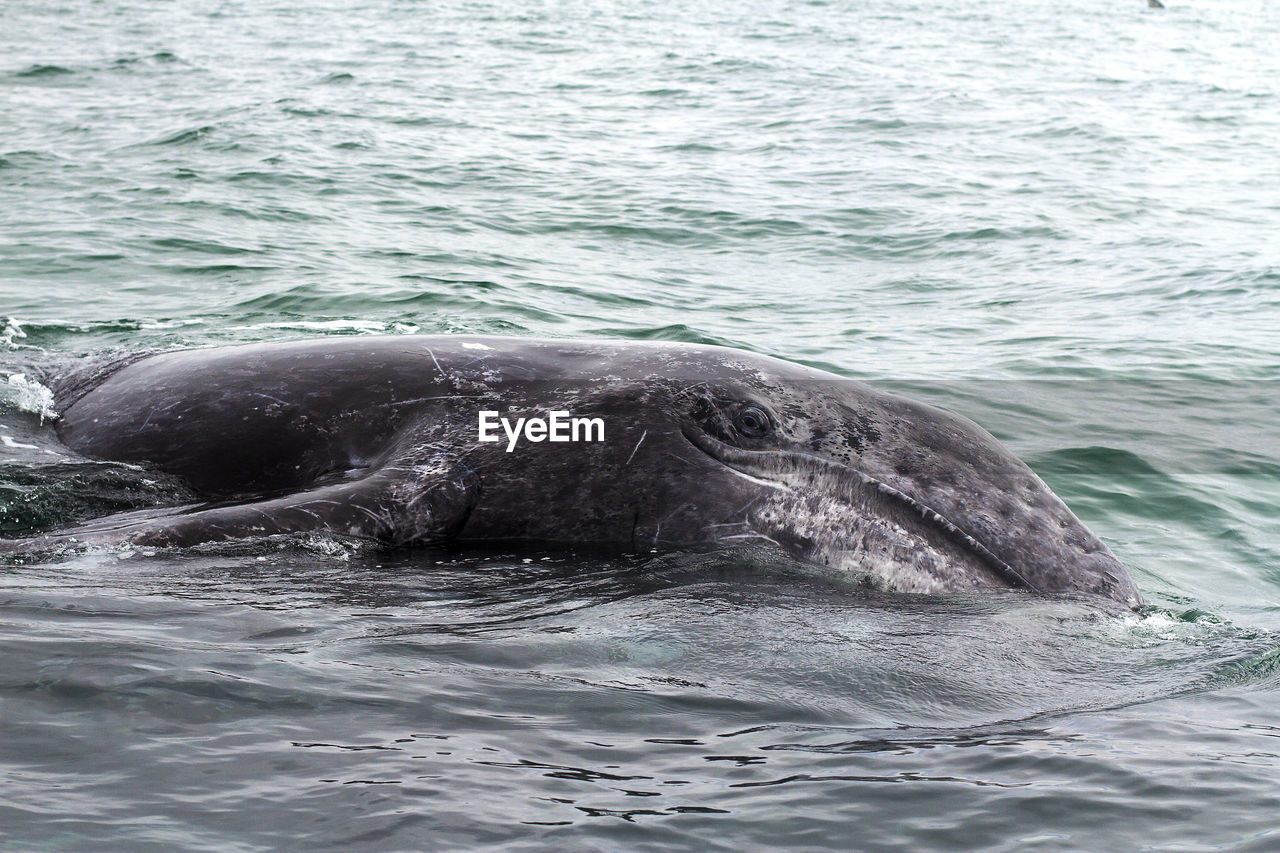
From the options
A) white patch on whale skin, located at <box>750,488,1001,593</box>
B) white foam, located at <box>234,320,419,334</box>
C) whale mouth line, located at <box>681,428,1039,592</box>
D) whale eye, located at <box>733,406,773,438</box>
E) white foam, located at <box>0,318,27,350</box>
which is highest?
whale eye, located at <box>733,406,773,438</box>

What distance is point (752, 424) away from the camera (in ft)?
22.1

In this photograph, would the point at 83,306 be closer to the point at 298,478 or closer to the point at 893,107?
the point at 298,478

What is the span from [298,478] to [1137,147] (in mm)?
26115

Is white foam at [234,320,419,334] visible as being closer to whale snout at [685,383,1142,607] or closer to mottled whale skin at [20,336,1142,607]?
mottled whale skin at [20,336,1142,607]

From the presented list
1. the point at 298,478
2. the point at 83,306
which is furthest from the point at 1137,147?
the point at 298,478

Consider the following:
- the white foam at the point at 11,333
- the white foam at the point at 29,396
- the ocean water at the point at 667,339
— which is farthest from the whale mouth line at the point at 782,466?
the white foam at the point at 11,333

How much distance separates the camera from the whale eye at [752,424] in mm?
6730

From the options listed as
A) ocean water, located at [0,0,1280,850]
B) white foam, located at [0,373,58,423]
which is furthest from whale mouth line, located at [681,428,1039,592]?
white foam, located at [0,373,58,423]

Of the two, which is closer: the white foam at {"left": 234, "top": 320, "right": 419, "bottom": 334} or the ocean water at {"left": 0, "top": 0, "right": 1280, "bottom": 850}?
the ocean water at {"left": 0, "top": 0, "right": 1280, "bottom": 850}

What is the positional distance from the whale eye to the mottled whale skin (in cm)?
1

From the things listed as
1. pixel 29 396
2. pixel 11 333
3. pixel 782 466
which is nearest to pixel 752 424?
pixel 782 466

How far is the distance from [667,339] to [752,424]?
596 centimetres

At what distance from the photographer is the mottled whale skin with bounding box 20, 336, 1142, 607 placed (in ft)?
21.2

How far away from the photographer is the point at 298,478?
6.68 m
